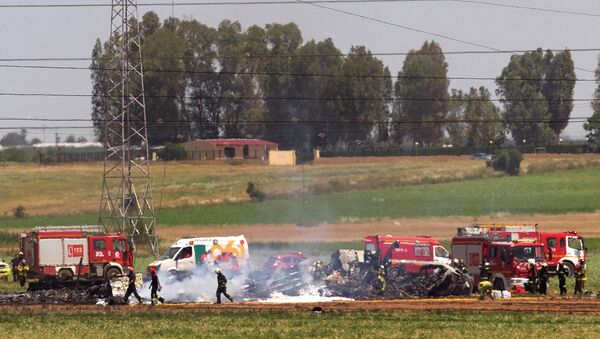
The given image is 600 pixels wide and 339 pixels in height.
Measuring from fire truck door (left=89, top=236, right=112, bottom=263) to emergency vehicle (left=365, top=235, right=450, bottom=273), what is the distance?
13.1 m

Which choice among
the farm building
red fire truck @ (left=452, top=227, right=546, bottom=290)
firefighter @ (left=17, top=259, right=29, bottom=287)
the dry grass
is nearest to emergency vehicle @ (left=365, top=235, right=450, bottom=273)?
red fire truck @ (left=452, top=227, right=546, bottom=290)

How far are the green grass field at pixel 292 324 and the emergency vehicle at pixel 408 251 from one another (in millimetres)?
12921

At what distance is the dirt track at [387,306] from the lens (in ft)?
123

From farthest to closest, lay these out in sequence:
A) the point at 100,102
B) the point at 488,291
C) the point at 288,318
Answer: the point at 100,102 < the point at 488,291 < the point at 288,318

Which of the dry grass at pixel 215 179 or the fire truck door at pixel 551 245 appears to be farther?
the dry grass at pixel 215 179

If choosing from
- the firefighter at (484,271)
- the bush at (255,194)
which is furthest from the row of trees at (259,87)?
the firefighter at (484,271)

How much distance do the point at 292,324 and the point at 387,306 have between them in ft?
21.2

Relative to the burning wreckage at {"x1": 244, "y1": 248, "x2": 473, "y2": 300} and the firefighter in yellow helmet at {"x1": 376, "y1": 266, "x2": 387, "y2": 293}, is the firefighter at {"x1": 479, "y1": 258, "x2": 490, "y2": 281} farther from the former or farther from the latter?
the firefighter in yellow helmet at {"x1": 376, "y1": 266, "x2": 387, "y2": 293}

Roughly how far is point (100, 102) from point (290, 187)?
43.6 m

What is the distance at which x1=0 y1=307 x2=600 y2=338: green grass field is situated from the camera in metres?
30.8

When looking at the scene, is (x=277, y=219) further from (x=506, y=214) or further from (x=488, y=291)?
(x=488, y=291)

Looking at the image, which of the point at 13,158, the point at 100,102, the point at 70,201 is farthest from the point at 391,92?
the point at 70,201

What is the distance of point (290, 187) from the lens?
3442 inches

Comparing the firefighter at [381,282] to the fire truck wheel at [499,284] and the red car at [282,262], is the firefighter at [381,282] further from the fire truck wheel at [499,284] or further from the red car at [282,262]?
the red car at [282,262]
